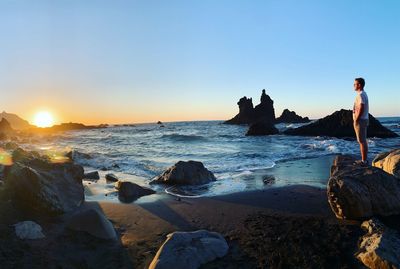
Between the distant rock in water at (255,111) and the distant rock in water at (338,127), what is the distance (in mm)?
40507

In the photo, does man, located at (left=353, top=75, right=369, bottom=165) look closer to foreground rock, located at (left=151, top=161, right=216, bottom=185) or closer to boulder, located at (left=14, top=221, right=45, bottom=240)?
foreground rock, located at (left=151, top=161, right=216, bottom=185)

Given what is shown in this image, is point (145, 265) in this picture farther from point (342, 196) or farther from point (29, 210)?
point (342, 196)

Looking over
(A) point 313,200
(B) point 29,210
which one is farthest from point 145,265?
(A) point 313,200

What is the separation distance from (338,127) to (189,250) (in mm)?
31195

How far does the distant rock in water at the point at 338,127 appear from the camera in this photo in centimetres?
3101

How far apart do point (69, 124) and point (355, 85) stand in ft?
Result: 316

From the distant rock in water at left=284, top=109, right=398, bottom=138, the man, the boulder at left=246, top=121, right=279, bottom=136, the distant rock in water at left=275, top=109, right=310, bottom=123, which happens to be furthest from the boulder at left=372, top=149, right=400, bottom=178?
the distant rock in water at left=275, top=109, right=310, bottom=123

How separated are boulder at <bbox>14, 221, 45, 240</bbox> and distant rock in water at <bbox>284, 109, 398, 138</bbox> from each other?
29521 mm

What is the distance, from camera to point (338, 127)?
109 ft

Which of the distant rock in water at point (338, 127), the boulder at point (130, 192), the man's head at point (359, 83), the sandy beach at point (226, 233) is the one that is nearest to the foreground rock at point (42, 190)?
the sandy beach at point (226, 233)

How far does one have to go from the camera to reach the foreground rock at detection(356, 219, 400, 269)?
4.06 metres

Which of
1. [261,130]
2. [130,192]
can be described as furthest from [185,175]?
[261,130]

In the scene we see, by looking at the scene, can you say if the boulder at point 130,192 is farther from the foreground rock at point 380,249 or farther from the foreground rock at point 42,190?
the foreground rock at point 380,249

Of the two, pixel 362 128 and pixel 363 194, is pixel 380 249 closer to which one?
pixel 363 194
